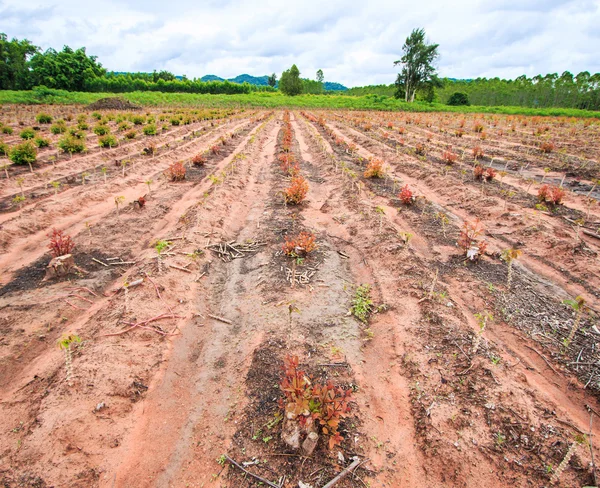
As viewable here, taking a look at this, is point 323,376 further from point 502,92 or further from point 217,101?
point 502,92

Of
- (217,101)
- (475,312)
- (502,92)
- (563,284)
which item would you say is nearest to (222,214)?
(475,312)

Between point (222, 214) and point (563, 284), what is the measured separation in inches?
315

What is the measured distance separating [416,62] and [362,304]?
6791cm

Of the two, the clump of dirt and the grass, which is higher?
the grass

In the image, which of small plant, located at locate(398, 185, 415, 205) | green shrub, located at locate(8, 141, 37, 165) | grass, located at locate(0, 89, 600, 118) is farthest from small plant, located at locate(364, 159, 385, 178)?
grass, located at locate(0, 89, 600, 118)

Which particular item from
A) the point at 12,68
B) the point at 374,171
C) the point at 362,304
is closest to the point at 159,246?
the point at 362,304

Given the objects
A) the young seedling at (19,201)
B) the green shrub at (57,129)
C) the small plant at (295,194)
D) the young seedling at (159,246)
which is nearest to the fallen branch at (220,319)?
the young seedling at (159,246)

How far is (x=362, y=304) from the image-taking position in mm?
5305

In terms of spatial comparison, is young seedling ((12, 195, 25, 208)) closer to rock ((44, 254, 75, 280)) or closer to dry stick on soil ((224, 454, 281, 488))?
rock ((44, 254, 75, 280))

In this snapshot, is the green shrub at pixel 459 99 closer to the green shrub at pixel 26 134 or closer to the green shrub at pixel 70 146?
the green shrub at pixel 70 146

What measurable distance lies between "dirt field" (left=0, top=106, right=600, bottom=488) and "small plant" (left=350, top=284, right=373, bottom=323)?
0.09 feet

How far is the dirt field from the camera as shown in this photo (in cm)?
305

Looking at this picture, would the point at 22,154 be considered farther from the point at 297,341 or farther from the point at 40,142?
the point at 297,341

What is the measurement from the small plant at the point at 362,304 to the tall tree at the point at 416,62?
216ft
